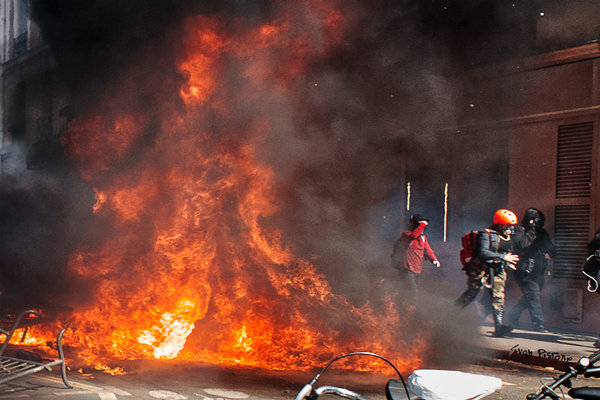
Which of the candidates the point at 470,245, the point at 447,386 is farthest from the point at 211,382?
the point at 470,245

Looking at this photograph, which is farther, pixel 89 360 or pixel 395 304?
pixel 395 304

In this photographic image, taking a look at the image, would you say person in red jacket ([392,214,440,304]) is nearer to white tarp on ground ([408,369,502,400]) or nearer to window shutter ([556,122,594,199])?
window shutter ([556,122,594,199])

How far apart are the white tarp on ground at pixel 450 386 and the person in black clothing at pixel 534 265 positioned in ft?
27.3

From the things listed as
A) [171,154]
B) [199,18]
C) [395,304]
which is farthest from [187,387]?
[199,18]

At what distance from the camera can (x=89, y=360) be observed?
23.2ft

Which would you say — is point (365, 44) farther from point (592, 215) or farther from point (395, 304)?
point (395, 304)

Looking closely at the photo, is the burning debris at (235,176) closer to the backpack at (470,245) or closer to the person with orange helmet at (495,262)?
the person with orange helmet at (495,262)

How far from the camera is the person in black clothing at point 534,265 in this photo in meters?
10.1

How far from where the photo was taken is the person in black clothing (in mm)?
10102

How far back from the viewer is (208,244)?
8703 mm

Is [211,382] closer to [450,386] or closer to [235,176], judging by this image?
[235,176]

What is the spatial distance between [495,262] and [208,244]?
4.23 meters

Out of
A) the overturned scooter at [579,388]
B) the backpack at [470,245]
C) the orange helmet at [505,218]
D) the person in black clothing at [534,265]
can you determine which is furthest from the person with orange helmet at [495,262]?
the overturned scooter at [579,388]

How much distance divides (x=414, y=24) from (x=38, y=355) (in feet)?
34.3
